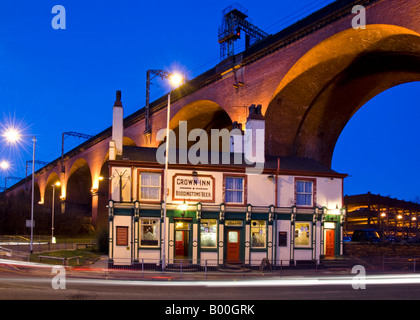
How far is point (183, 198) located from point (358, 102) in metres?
23.4

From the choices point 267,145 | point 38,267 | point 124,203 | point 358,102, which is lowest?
point 38,267

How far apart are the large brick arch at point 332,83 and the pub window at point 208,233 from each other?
11963 mm

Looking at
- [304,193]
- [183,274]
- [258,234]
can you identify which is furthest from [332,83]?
[183,274]

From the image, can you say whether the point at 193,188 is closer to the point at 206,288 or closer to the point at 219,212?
the point at 219,212

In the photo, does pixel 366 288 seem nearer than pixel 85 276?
Yes

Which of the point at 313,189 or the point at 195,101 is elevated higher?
the point at 195,101

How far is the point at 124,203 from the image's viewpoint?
76.9 ft

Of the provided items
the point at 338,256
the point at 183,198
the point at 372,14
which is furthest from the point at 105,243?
the point at 372,14

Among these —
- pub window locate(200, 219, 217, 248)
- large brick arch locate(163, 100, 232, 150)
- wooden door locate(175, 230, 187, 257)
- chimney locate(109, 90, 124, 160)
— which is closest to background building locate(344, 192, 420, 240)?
large brick arch locate(163, 100, 232, 150)

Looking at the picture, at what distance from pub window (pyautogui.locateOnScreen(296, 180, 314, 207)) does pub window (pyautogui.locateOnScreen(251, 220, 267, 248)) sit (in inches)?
119

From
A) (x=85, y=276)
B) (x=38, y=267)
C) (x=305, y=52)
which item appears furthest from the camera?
(x=305, y=52)

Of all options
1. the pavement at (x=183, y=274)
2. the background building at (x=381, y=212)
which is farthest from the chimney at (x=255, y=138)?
the background building at (x=381, y=212)

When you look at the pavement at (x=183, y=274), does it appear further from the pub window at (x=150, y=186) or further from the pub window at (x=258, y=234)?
the pub window at (x=150, y=186)
